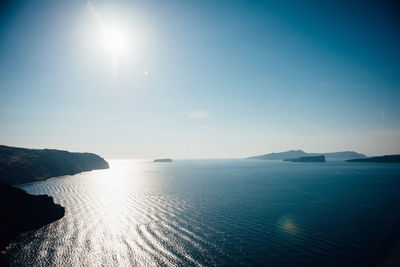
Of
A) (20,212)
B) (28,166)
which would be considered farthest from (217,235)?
(28,166)

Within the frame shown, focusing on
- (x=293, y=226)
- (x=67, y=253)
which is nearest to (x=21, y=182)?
(x=67, y=253)

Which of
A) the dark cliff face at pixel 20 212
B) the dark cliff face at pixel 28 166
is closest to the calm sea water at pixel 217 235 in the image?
the dark cliff face at pixel 20 212

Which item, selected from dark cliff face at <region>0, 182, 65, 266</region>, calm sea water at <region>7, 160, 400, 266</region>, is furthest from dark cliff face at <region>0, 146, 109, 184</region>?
calm sea water at <region>7, 160, 400, 266</region>

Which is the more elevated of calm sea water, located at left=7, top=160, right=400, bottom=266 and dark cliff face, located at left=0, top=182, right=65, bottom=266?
dark cliff face, located at left=0, top=182, right=65, bottom=266

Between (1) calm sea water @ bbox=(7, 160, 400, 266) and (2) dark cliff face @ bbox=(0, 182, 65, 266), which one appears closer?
(1) calm sea water @ bbox=(7, 160, 400, 266)

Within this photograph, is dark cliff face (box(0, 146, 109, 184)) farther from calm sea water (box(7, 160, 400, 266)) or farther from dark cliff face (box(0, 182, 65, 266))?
calm sea water (box(7, 160, 400, 266))

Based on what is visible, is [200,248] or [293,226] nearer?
[200,248]

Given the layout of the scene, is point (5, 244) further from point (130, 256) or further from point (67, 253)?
point (130, 256)

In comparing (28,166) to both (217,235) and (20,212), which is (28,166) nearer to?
(20,212)

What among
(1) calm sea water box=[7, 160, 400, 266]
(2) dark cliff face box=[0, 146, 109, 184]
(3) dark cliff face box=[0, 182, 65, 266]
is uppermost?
(2) dark cliff face box=[0, 146, 109, 184]
